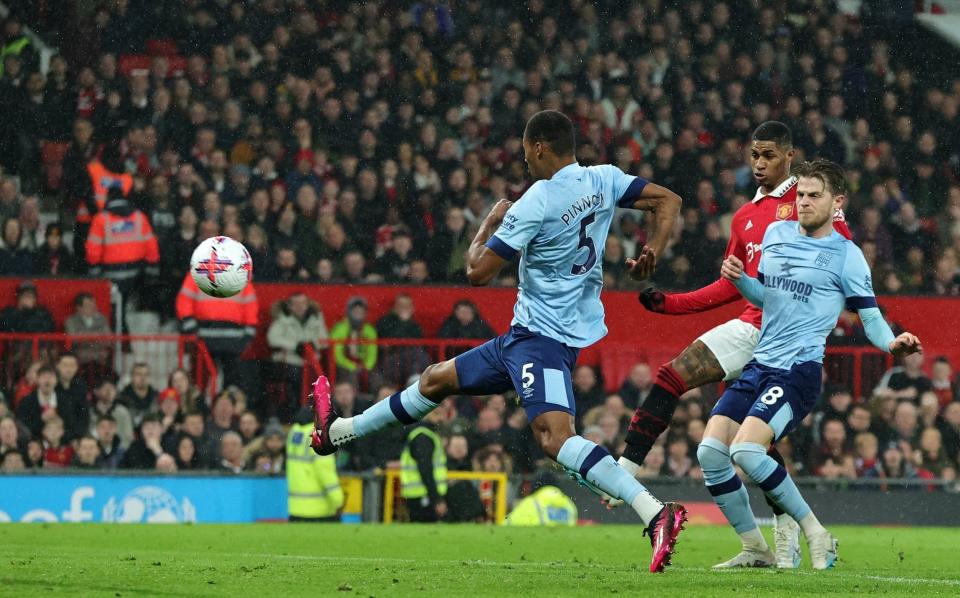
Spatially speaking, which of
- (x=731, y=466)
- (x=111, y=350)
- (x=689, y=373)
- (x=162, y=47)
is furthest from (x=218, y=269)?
(x=162, y=47)

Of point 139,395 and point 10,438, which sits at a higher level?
point 139,395

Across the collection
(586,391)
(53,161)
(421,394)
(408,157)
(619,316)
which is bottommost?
(586,391)

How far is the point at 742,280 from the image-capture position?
348 inches

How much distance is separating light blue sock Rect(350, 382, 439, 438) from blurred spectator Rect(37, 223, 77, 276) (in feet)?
28.9

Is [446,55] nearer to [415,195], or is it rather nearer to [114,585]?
[415,195]

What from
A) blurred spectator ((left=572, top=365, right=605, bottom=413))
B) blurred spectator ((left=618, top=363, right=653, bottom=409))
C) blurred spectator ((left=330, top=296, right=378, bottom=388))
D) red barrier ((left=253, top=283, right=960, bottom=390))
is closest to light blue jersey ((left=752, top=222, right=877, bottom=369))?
blurred spectator ((left=572, top=365, right=605, bottom=413))

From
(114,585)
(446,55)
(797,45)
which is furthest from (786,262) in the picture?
(797,45)

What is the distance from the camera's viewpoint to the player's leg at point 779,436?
8.69 metres

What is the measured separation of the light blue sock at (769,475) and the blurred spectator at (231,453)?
7733 millimetres

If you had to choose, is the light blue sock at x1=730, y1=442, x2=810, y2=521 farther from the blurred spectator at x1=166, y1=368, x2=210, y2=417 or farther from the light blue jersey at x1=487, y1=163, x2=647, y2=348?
the blurred spectator at x1=166, y1=368, x2=210, y2=417

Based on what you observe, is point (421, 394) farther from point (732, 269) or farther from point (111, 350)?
point (111, 350)

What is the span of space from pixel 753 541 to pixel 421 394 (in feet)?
6.82

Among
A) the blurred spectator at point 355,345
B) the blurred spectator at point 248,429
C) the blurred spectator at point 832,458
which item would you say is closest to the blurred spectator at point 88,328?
the blurred spectator at point 248,429

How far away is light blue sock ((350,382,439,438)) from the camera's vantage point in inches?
346
